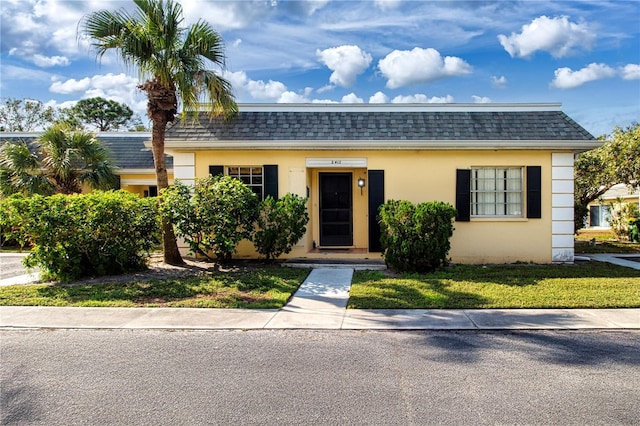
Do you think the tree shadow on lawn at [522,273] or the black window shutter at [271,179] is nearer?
the tree shadow on lawn at [522,273]

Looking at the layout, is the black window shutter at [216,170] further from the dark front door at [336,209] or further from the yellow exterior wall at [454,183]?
the dark front door at [336,209]

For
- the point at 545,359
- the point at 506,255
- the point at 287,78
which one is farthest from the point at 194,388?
the point at 287,78

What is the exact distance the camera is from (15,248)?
15078 millimetres

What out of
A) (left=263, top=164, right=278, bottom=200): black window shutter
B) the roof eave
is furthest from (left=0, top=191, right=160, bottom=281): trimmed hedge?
(left=263, top=164, right=278, bottom=200): black window shutter

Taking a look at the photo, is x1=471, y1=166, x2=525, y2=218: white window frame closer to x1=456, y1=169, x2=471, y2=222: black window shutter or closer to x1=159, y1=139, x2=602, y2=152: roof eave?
x1=456, y1=169, x2=471, y2=222: black window shutter

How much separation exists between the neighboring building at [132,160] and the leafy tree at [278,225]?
21.4ft

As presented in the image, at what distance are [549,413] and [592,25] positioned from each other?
1120 centimetres

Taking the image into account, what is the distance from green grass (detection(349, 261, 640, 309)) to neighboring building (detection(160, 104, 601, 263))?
1188 mm

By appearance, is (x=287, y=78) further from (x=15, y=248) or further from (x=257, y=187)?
(x=15, y=248)

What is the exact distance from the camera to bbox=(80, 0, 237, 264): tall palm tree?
29.8ft

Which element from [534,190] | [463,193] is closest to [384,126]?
[463,193]

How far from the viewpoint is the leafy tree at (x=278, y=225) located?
10.0m

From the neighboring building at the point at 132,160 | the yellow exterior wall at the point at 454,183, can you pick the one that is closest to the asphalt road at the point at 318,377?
the yellow exterior wall at the point at 454,183

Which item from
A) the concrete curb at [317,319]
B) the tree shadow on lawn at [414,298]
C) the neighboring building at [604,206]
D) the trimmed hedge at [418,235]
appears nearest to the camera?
the concrete curb at [317,319]
